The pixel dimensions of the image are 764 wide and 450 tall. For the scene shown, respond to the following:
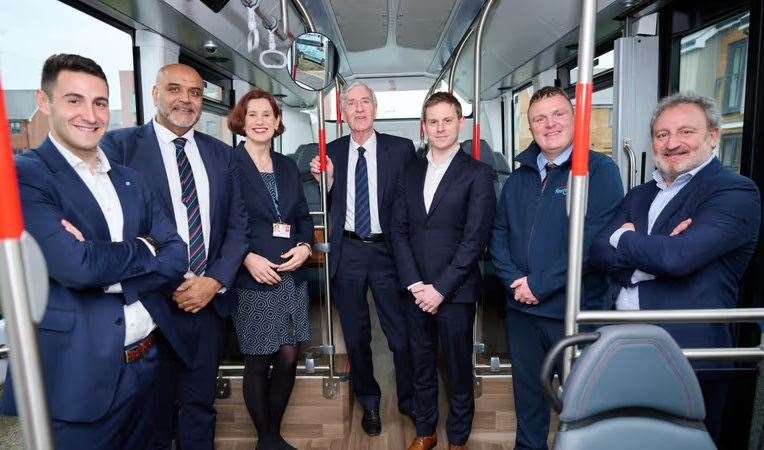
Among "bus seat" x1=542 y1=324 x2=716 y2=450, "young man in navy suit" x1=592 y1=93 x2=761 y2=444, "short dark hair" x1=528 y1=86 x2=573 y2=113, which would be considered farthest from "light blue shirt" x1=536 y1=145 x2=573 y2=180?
"bus seat" x1=542 y1=324 x2=716 y2=450

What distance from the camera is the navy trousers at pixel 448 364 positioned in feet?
7.68

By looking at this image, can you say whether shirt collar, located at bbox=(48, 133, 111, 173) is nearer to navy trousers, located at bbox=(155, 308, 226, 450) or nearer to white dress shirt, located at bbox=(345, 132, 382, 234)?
navy trousers, located at bbox=(155, 308, 226, 450)

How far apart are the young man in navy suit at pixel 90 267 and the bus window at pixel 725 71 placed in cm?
248

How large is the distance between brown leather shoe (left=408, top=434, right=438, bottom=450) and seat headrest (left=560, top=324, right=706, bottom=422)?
144cm

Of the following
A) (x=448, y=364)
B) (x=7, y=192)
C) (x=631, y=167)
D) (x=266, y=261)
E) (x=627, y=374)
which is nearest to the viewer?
(x=7, y=192)

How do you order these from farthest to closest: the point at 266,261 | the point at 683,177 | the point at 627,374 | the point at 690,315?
1. the point at 266,261
2. the point at 683,177
3. the point at 690,315
4. the point at 627,374

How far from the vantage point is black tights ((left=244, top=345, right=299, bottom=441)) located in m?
2.29

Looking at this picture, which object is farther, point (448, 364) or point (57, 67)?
point (448, 364)

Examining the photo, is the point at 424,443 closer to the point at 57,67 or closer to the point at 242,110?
the point at 242,110

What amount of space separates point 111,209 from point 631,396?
5.05 feet

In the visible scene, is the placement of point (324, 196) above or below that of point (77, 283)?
above

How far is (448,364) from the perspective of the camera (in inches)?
93.8

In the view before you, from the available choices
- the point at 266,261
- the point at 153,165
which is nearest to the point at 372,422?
the point at 266,261

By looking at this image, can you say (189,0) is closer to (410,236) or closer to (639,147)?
(410,236)
